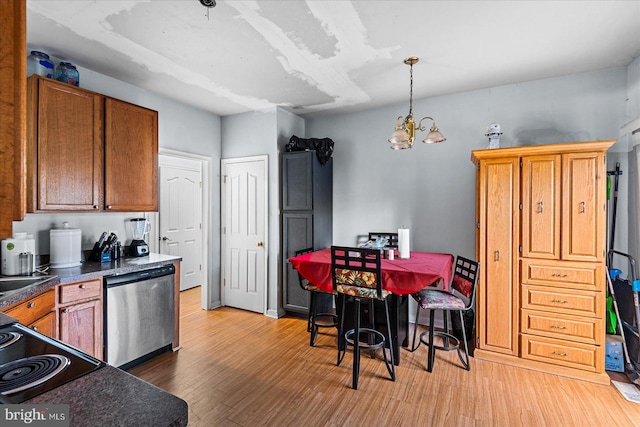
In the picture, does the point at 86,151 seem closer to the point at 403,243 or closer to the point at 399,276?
→ the point at 399,276

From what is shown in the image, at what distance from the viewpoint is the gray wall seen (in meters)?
3.16

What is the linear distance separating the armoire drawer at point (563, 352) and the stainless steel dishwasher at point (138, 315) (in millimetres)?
3320

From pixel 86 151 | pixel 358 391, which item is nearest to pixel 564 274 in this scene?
pixel 358 391

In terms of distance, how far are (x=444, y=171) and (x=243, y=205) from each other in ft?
8.74

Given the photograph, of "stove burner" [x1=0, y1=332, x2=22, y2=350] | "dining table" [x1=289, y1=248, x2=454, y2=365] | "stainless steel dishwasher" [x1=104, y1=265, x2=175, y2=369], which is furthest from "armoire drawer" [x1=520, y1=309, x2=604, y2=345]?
"stove burner" [x1=0, y1=332, x2=22, y2=350]

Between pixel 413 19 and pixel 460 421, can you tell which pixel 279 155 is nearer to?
pixel 413 19

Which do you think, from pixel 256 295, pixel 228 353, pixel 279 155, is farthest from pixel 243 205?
pixel 228 353

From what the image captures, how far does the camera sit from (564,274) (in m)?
2.71

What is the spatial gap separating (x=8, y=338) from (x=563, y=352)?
3684 mm

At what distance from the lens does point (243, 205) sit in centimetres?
437

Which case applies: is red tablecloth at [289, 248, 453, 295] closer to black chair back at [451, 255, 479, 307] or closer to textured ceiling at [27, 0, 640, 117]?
black chair back at [451, 255, 479, 307]

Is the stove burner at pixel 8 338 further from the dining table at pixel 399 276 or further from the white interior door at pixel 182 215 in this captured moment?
the white interior door at pixel 182 215

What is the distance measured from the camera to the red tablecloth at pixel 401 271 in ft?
8.48

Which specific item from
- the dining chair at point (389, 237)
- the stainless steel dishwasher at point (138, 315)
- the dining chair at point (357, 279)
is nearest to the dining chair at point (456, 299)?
the dining chair at point (357, 279)
